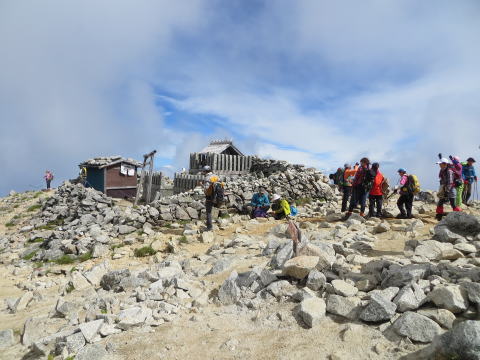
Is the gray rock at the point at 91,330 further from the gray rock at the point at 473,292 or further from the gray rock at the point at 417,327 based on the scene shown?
the gray rock at the point at 473,292

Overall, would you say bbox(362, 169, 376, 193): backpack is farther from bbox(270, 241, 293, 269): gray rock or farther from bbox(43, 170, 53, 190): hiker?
bbox(43, 170, 53, 190): hiker

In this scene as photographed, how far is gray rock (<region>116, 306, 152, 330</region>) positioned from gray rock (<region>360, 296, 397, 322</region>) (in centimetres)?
320

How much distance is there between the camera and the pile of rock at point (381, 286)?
376 cm

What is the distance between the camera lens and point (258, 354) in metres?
3.84

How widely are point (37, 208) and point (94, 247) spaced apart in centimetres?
1706

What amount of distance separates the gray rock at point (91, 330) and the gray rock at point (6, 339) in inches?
63.1

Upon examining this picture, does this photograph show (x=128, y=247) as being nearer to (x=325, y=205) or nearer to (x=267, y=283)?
(x=267, y=283)

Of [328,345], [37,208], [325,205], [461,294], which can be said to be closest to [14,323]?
[328,345]

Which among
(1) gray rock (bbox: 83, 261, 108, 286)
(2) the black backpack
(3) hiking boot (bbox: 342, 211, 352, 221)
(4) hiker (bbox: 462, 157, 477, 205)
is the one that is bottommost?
(1) gray rock (bbox: 83, 261, 108, 286)

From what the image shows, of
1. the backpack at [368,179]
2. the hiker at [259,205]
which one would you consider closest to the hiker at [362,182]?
the backpack at [368,179]

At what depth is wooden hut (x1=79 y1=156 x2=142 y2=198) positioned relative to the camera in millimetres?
24609

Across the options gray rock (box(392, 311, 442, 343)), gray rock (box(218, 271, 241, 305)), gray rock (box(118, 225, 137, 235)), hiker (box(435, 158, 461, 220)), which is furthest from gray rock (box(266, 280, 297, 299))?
gray rock (box(118, 225, 137, 235))

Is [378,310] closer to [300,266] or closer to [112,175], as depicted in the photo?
[300,266]

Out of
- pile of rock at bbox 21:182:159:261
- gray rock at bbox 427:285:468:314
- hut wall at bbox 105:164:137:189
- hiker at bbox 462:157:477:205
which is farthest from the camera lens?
hut wall at bbox 105:164:137:189
